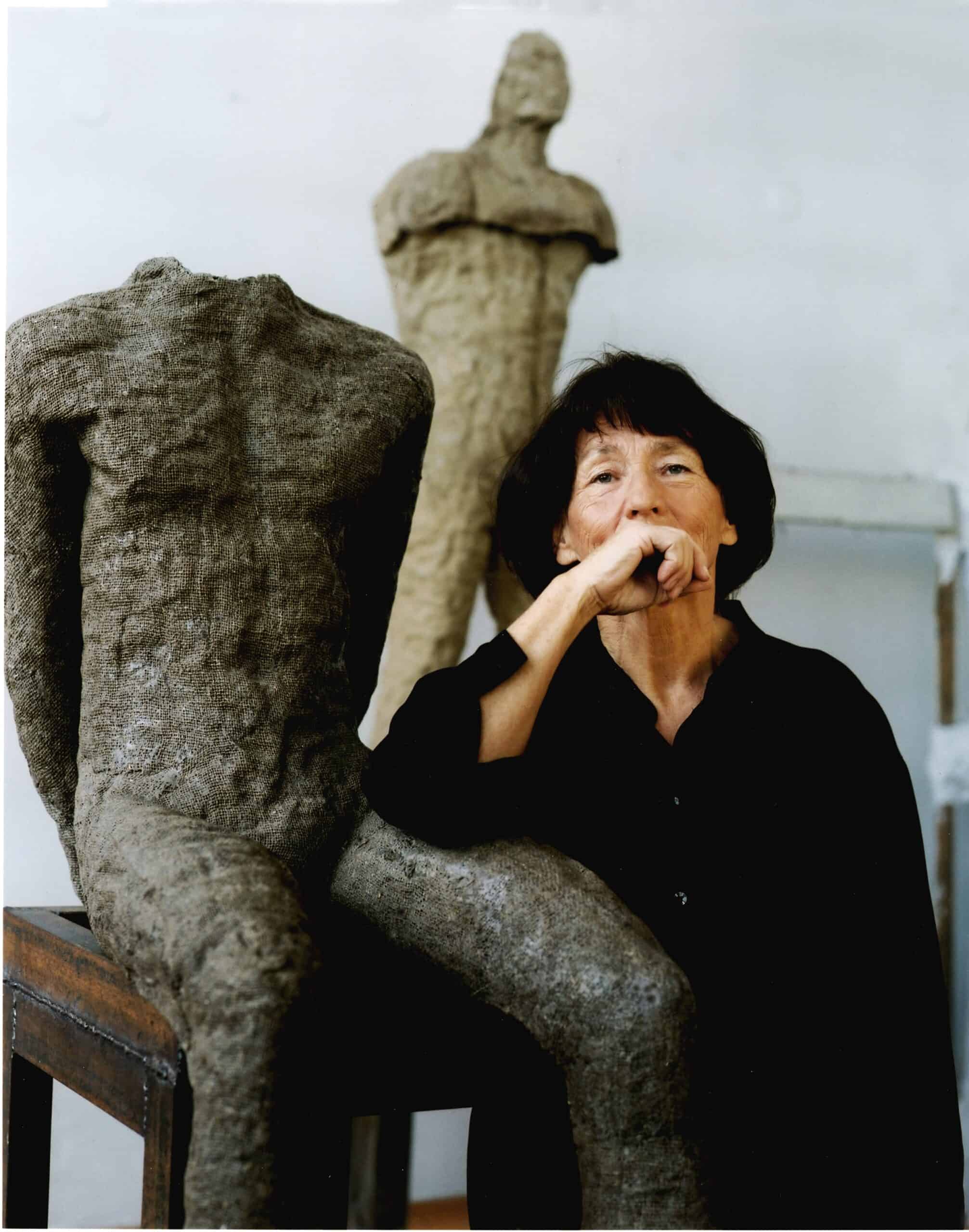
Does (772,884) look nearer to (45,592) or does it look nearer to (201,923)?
(201,923)

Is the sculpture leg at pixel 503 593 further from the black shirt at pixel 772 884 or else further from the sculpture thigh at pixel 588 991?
the sculpture thigh at pixel 588 991

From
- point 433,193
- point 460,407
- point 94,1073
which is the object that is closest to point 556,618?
point 94,1073

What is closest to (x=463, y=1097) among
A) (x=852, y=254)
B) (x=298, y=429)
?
(x=298, y=429)

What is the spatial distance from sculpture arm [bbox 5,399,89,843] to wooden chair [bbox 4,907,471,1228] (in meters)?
0.15

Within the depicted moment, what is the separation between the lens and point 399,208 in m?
2.72

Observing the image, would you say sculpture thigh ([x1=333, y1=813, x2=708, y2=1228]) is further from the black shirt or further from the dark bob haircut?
the dark bob haircut

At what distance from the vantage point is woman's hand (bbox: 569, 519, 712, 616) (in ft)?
4.44

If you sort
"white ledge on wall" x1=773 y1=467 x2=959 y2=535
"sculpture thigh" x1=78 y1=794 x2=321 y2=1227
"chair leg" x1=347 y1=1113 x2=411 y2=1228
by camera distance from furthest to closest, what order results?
"white ledge on wall" x1=773 y1=467 x2=959 y2=535 → "chair leg" x1=347 y1=1113 x2=411 y2=1228 → "sculpture thigh" x1=78 y1=794 x2=321 y2=1227

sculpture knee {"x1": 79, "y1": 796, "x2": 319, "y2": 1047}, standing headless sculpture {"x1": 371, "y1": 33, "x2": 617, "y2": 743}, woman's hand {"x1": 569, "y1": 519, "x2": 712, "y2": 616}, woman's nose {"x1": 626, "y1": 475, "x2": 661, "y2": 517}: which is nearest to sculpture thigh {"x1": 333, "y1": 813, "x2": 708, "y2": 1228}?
sculpture knee {"x1": 79, "y1": 796, "x2": 319, "y2": 1047}

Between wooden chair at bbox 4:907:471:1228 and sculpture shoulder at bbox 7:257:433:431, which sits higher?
sculpture shoulder at bbox 7:257:433:431

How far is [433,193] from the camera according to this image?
2.70 m

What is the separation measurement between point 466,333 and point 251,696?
1.48 m

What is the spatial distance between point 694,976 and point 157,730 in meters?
0.57

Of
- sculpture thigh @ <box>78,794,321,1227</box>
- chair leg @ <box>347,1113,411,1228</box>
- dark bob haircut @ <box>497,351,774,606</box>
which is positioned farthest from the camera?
chair leg @ <box>347,1113,411,1228</box>
